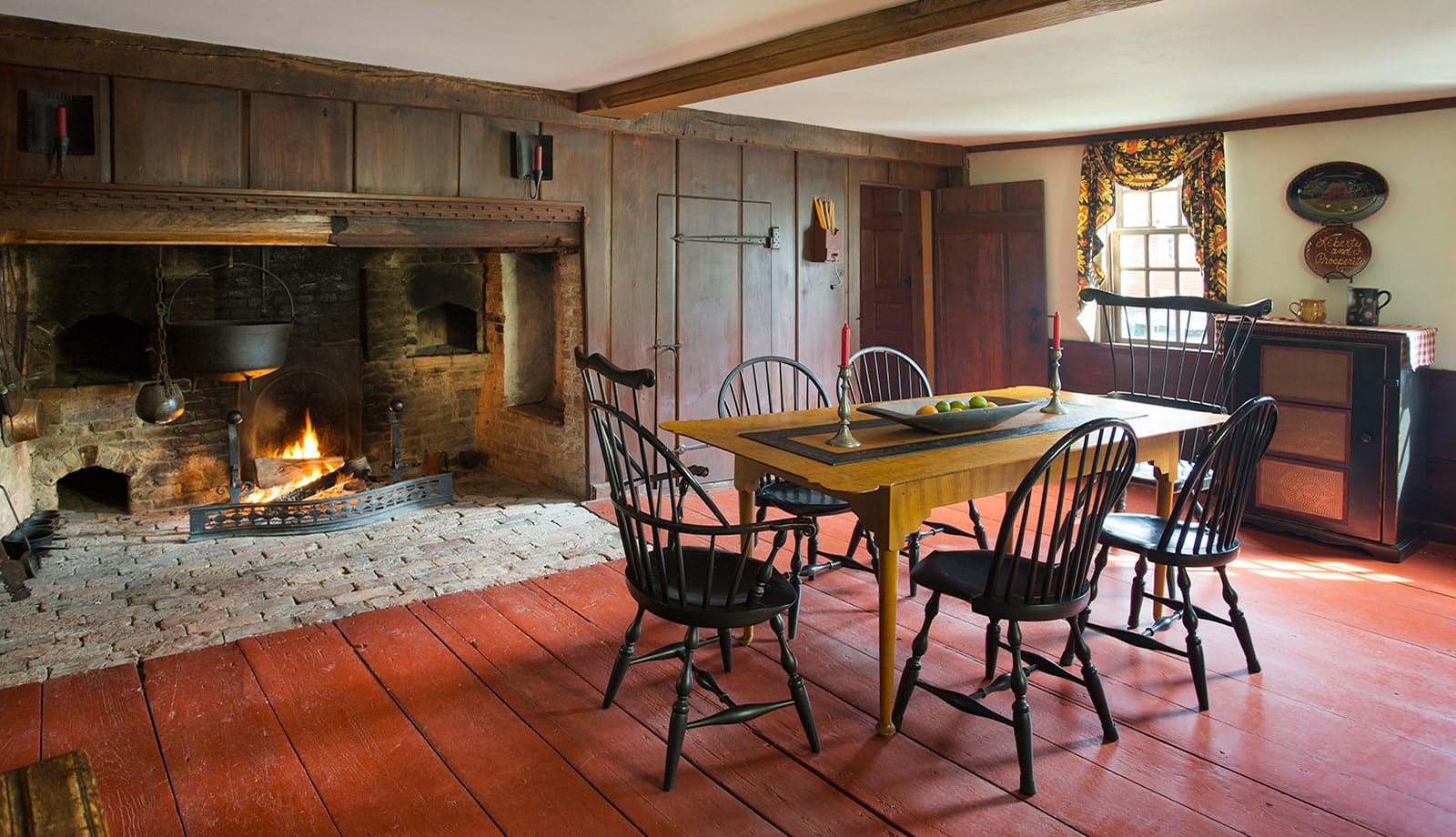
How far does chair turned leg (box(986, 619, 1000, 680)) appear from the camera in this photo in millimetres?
2934

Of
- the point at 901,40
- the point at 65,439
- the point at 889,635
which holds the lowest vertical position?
the point at 889,635

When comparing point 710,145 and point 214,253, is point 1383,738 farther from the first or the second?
point 214,253

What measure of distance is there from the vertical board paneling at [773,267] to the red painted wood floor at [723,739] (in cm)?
259

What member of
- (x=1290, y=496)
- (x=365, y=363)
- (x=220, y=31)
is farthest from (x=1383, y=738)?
(x=365, y=363)

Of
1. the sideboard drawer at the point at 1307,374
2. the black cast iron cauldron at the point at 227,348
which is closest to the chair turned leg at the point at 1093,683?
the sideboard drawer at the point at 1307,374

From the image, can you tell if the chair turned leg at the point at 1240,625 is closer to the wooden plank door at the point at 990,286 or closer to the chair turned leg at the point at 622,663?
the chair turned leg at the point at 622,663

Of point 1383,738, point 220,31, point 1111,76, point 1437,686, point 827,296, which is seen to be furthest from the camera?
point 827,296

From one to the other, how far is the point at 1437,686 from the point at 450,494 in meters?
4.42

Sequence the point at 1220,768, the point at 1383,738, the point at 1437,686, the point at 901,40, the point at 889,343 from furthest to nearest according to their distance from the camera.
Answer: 1. the point at 889,343
2. the point at 901,40
3. the point at 1437,686
4. the point at 1383,738
5. the point at 1220,768

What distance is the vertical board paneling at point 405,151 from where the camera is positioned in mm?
4453

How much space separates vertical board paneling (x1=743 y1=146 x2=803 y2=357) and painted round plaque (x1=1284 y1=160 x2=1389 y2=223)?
2774 mm

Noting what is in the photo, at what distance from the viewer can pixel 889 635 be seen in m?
2.76

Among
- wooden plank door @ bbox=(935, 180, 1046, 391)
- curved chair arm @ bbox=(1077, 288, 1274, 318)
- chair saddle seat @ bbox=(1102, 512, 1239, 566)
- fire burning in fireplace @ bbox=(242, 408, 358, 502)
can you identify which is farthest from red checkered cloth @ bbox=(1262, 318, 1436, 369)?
fire burning in fireplace @ bbox=(242, 408, 358, 502)

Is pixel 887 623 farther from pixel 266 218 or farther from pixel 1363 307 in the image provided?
pixel 1363 307
